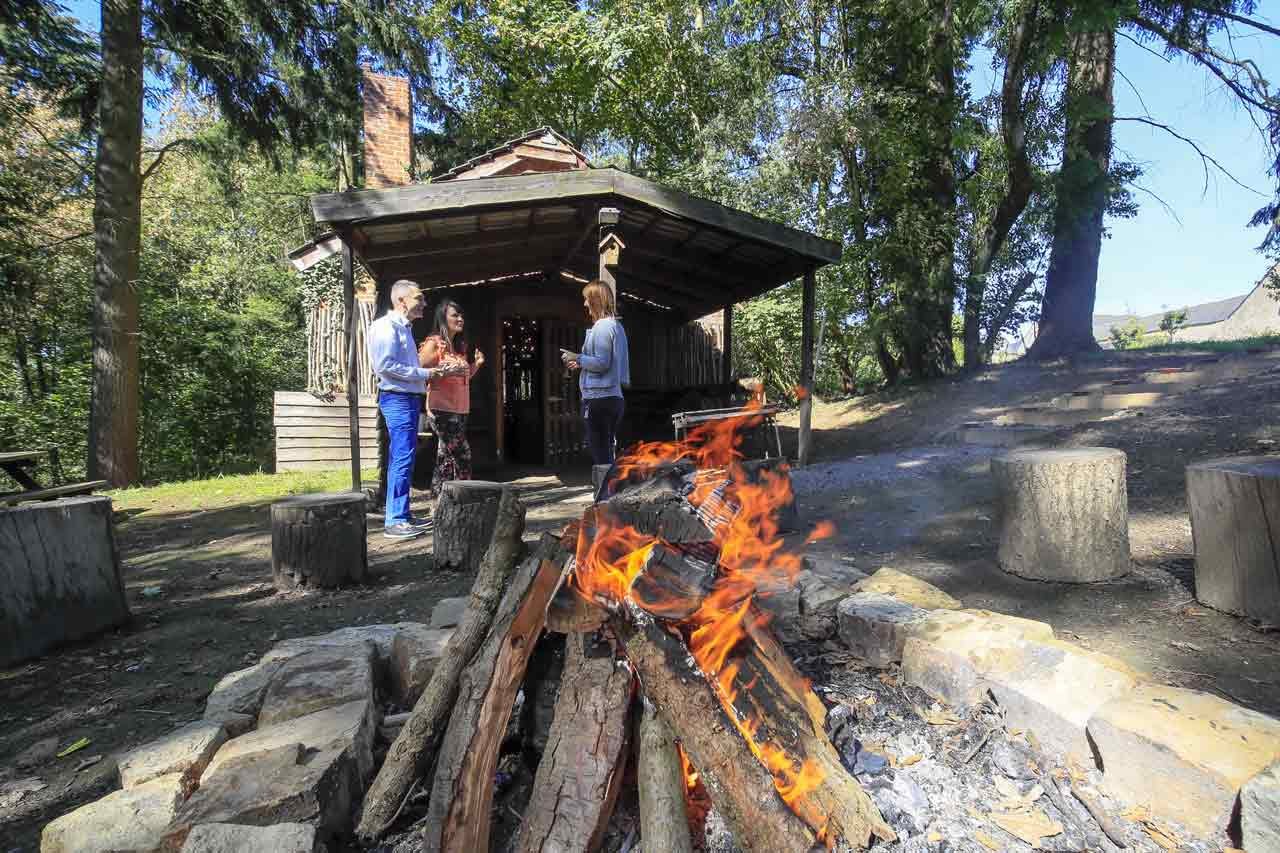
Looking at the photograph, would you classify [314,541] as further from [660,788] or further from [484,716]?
[660,788]

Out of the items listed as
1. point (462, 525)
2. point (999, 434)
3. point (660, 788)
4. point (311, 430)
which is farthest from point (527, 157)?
point (660, 788)

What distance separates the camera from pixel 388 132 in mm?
13625

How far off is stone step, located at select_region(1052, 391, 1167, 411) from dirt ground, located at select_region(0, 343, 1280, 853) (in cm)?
34

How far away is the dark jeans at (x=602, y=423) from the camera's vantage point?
5.23 m

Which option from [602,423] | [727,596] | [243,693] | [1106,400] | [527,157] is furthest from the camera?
[527,157]

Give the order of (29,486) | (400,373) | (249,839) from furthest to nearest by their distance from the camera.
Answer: (29,486)
(400,373)
(249,839)

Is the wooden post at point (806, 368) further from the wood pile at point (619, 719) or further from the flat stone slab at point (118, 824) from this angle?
Answer: the flat stone slab at point (118, 824)

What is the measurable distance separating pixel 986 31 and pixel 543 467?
33.7 ft

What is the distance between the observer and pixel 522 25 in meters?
19.9

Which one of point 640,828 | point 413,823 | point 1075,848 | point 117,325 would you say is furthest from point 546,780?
point 117,325

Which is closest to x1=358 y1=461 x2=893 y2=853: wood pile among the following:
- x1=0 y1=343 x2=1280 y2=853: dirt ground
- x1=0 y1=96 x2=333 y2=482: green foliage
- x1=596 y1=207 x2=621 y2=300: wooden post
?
x1=0 y1=343 x2=1280 y2=853: dirt ground

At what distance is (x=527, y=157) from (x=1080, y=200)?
961cm

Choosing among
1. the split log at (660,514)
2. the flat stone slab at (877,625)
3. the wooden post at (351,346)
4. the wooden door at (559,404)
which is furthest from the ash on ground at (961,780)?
the wooden door at (559,404)

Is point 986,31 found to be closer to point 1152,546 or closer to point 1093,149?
point 1093,149
